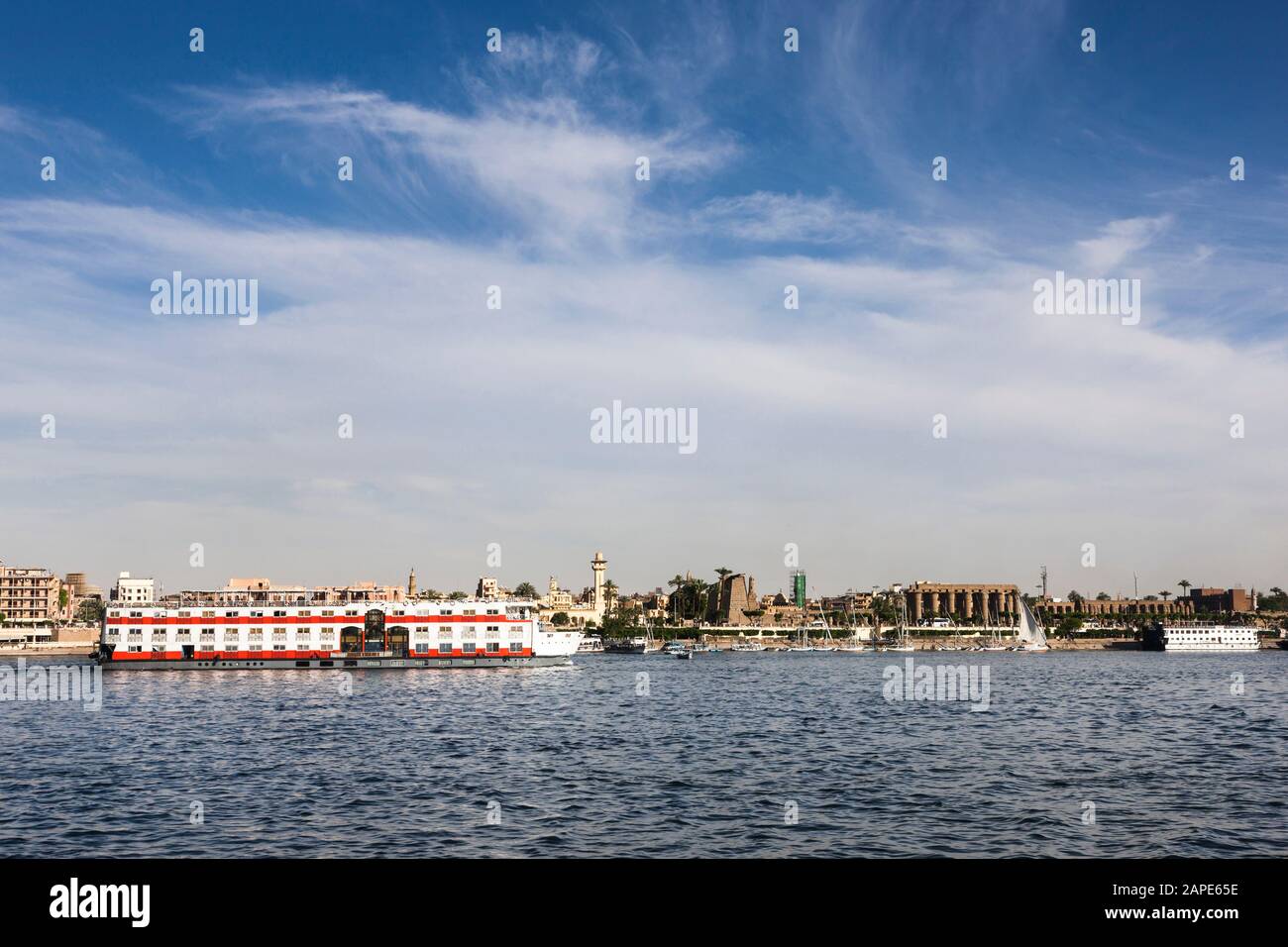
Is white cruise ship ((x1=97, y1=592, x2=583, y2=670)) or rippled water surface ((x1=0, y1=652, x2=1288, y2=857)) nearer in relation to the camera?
rippled water surface ((x1=0, y1=652, x2=1288, y2=857))

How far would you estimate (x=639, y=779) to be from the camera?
45.9 m

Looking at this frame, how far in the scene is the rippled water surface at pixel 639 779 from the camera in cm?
3262

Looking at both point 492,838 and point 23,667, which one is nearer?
point 492,838

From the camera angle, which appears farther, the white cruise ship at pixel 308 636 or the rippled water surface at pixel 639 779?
the white cruise ship at pixel 308 636

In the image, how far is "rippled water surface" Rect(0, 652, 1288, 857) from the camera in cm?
3262

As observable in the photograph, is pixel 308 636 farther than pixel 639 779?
Yes

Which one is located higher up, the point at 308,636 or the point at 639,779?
→ the point at 639,779

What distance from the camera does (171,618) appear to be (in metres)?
149

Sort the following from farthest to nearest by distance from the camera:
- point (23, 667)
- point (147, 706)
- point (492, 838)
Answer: point (23, 667) → point (147, 706) → point (492, 838)
